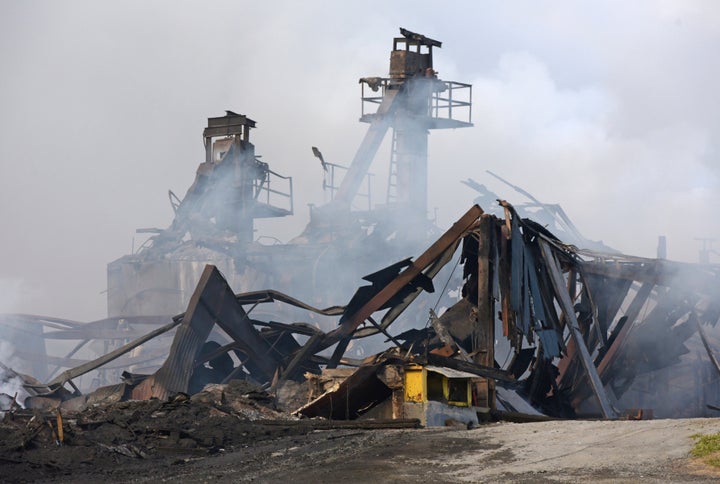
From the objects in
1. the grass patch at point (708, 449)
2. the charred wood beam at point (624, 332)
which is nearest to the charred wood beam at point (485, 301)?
the charred wood beam at point (624, 332)

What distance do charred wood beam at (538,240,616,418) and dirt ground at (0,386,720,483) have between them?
537 cm

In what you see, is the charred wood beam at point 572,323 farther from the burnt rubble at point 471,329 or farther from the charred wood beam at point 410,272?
the charred wood beam at point 410,272

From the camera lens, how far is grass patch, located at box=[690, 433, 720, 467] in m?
9.77

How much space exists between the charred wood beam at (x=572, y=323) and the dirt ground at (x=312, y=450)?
537cm

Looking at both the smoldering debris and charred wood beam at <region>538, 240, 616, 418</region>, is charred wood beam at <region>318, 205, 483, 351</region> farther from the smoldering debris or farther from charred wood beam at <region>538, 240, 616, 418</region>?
charred wood beam at <region>538, 240, 616, 418</region>

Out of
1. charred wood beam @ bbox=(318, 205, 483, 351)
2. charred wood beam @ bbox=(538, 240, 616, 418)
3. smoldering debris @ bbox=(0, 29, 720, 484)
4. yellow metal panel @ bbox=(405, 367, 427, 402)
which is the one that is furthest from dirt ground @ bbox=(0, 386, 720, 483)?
charred wood beam @ bbox=(538, 240, 616, 418)

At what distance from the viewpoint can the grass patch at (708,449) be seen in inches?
385

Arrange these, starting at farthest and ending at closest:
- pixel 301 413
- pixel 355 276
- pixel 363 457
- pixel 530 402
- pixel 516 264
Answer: pixel 355 276, pixel 530 402, pixel 516 264, pixel 301 413, pixel 363 457

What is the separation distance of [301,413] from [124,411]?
301 cm

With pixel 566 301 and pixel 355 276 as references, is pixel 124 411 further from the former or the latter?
pixel 355 276

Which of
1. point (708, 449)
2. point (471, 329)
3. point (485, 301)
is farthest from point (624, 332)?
point (708, 449)

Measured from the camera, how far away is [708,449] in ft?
33.2

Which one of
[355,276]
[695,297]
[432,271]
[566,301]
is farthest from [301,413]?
[355,276]

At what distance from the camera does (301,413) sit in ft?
53.6
